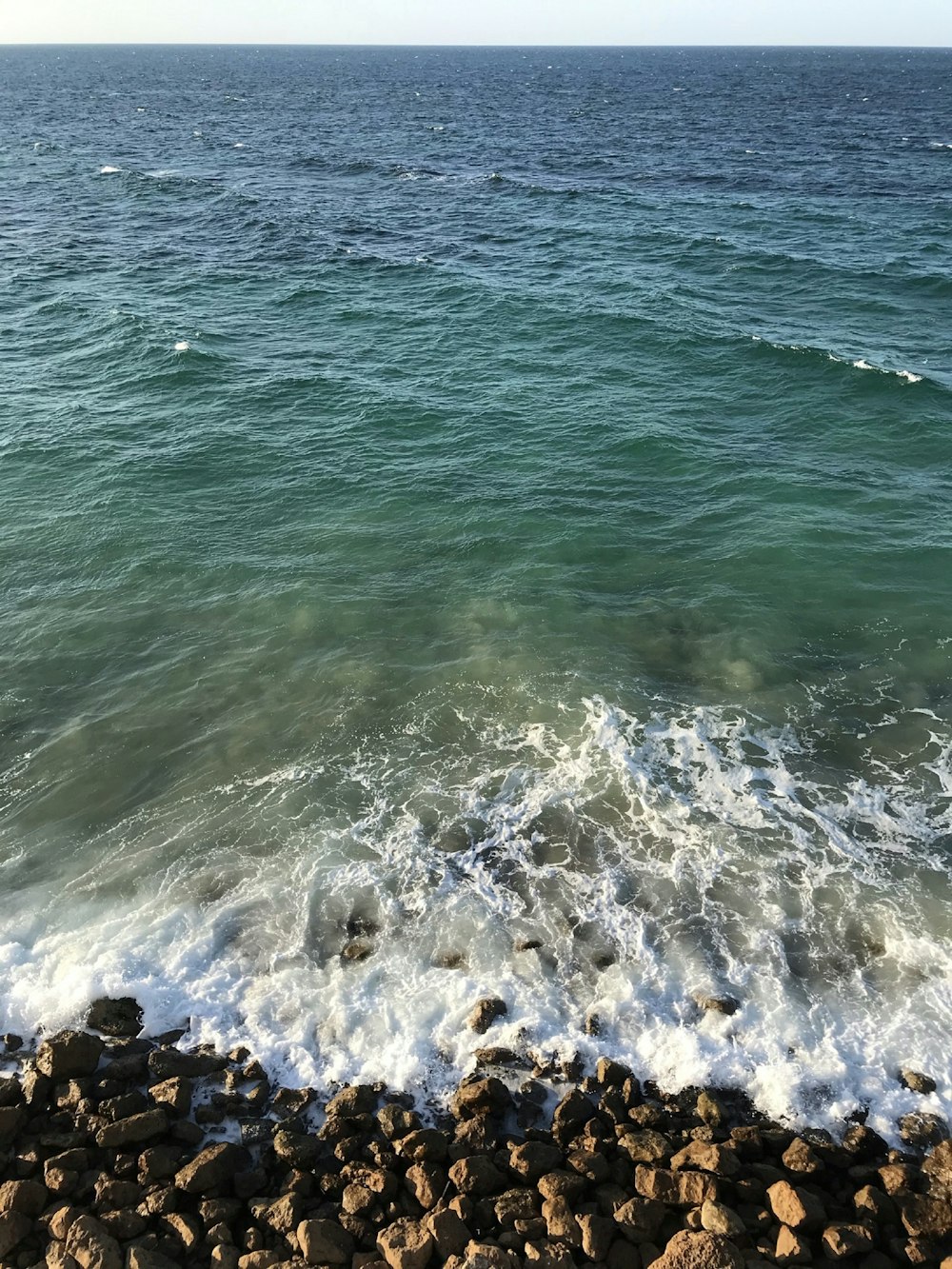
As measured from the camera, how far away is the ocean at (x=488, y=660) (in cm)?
1562

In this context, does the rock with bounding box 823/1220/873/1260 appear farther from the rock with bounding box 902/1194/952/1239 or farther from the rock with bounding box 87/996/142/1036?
the rock with bounding box 87/996/142/1036

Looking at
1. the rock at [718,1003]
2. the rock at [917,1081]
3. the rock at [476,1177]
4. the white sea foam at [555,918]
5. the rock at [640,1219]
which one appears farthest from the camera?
the rock at [718,1003]

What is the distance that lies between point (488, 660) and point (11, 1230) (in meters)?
16.0

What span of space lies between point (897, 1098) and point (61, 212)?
82404 mm

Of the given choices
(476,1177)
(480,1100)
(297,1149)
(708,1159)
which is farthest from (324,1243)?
(708,1159)

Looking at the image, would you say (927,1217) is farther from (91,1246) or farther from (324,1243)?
(91,1246)

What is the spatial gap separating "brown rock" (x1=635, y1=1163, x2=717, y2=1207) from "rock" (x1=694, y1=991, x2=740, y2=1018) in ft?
11.1

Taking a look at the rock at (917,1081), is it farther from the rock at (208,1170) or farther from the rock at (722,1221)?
the rock at (208,1170)

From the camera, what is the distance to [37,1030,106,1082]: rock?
13.6 metres

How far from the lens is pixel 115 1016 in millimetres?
15023

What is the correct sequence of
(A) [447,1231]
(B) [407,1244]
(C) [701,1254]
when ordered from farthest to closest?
(A) [447,1231] < (B) [407,1244] < (C) [701,1254]

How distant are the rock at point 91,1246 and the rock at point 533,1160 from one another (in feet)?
18.0

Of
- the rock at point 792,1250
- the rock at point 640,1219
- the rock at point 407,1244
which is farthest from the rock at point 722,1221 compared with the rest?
the rock at point 407,1244

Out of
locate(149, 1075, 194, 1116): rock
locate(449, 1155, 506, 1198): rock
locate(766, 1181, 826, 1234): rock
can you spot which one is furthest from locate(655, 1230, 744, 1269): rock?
locate(149, 1075, 194, 1116): rock
